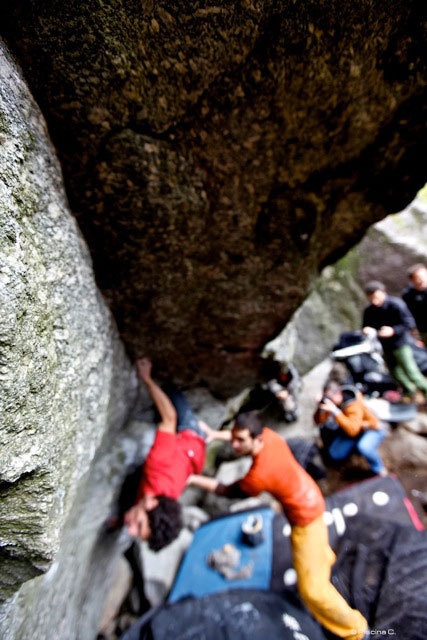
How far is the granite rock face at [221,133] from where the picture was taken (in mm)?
1396

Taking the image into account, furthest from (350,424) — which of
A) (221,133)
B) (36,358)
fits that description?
(36,358)

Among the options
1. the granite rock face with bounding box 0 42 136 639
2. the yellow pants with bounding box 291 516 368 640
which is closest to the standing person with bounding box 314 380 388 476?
the yellow pants with bounding box 291 516 368 640

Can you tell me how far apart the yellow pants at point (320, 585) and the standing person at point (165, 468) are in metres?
1.30

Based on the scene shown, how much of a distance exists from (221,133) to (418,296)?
17.5ft

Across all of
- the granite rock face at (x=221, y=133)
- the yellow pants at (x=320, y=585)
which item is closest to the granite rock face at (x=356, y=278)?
the yellow pants at (x=320, y=585)

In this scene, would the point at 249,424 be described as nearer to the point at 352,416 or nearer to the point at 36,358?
the point at 352,416

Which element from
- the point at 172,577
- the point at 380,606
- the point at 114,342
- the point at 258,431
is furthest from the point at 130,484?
the point at 380,606

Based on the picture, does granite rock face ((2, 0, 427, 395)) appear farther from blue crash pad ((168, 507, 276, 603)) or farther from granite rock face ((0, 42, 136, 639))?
blue crash pad ((168, 507, 276, 603))

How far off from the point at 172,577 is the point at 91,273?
13.6ft

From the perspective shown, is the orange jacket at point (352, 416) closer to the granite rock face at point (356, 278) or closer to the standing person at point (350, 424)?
the standing person at point (350, 424)

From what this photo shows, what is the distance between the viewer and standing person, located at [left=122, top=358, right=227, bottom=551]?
3.09 metres

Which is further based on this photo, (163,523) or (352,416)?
(352,416)

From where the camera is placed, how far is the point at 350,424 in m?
4.13

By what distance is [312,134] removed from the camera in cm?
199
